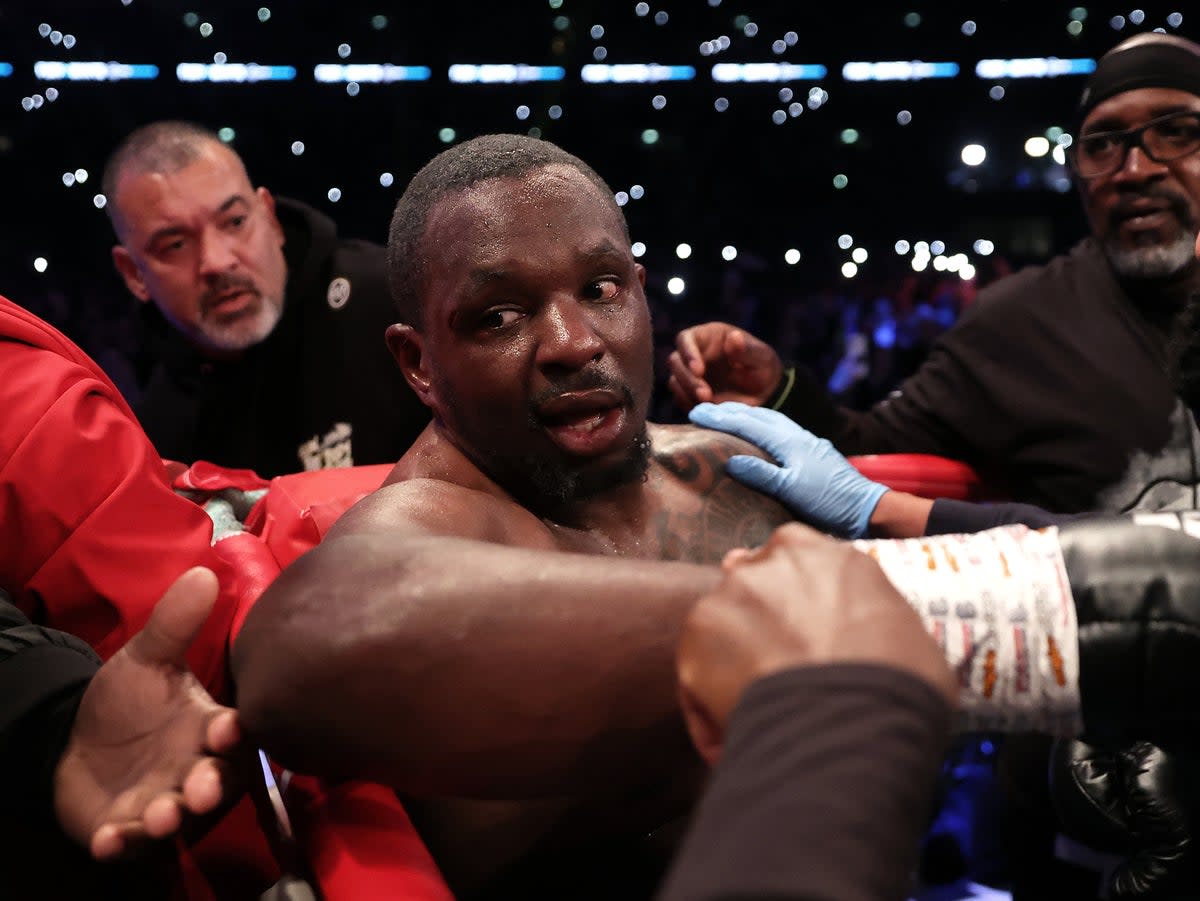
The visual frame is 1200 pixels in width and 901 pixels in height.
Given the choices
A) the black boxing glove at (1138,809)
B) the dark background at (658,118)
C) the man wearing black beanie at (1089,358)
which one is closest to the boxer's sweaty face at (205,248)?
the man wearing black beanie at (1089,358)

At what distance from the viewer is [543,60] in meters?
6.31

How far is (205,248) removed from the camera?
2523mm

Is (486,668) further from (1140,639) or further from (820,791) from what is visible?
(1140,639)

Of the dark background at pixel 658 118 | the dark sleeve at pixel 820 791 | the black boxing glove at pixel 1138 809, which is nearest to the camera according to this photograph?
the dark sleeve at pixel 820 791

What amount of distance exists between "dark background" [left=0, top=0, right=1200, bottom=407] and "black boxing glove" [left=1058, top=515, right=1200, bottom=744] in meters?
4.53

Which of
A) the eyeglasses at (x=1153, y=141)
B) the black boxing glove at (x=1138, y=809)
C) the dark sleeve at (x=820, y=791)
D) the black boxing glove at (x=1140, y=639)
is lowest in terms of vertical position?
the black boxing glove at (x=1138, y=809)

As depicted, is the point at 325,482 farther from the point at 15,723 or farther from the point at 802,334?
the point at 802,334

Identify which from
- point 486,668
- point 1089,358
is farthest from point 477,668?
point 1089,358

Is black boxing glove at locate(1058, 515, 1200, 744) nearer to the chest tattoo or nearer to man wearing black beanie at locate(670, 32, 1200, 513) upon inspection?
the chest tattoo

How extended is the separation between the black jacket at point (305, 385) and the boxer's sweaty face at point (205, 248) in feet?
0.34

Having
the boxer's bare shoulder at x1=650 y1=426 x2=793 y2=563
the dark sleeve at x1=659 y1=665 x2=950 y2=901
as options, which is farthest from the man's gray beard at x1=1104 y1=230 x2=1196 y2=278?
the dark sleeve at x1=659 y1=665 x2=950 y2=901

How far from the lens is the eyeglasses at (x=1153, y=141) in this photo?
2.17 m

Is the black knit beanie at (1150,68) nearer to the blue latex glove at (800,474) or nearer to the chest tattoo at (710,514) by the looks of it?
the blue latex glove at (800,474)

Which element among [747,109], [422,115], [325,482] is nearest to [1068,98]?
[747,109]
